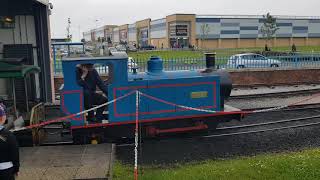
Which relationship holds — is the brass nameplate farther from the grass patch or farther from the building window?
the building window

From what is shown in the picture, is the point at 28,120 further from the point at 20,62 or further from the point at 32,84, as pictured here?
the point at 32,84

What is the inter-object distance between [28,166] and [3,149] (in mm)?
3237

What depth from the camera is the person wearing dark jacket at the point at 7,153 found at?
526cm

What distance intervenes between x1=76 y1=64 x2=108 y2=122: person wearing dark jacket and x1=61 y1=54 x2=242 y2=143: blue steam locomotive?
181 mm

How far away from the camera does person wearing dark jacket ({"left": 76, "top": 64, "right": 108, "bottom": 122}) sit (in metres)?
10.3

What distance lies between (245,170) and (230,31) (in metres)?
82.2

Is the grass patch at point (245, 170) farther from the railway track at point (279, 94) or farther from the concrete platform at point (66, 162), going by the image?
the railway track at point (279, 94)

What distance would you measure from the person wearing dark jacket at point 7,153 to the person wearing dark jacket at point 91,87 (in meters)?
4.88

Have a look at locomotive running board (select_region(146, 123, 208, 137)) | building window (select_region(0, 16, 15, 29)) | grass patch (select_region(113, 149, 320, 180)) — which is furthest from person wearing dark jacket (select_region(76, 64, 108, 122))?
building window (select_region(0, 16, 15, 29))

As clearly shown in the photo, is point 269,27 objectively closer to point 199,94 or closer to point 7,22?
point 7,22

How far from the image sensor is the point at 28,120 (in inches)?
418

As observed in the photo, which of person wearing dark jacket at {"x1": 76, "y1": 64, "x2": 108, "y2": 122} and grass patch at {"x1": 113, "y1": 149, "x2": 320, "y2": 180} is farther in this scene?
person wearing dark jacket at {"x1": 76, "y1": 64, "x2": 108, "y2": 122}

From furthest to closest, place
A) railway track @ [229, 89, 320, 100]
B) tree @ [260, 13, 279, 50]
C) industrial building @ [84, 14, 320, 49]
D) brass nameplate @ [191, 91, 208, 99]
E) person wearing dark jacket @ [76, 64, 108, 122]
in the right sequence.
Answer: industrial building @ [84, 14, 320, 49] < tree @ [260, 13, 279, 50] < railway track @ [229, 89, 320, 100] < brass nameplate @ [191, 91, 208, 99] < person wearing dark jacket @ [76, 64, 108, 122]

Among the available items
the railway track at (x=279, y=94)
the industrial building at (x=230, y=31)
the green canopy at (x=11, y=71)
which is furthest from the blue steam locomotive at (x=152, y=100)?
the industrial building at (x=230, y=31)
